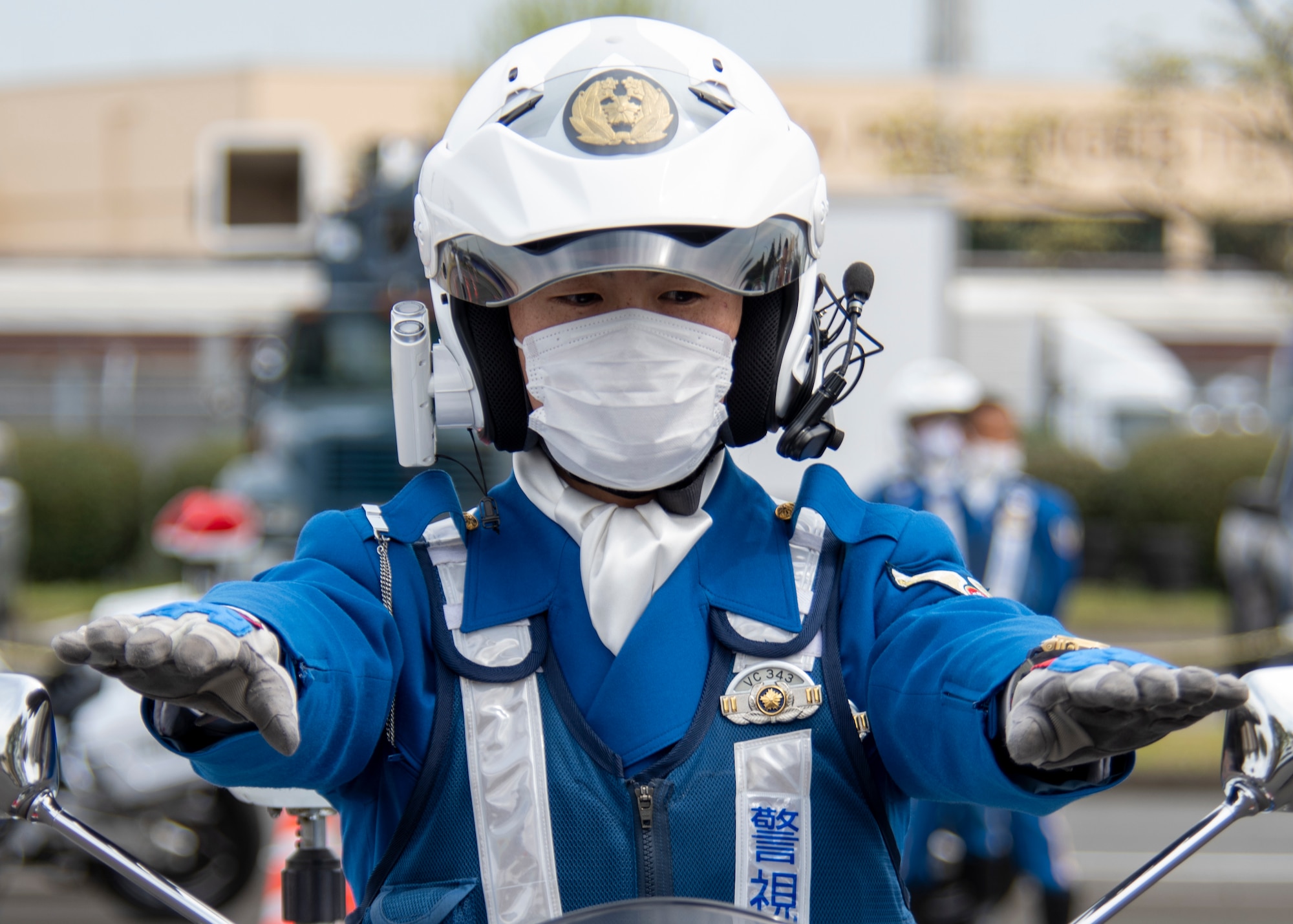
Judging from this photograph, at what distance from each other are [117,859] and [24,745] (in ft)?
0.49

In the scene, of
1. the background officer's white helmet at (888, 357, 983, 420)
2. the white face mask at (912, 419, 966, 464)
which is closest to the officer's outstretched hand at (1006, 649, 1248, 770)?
the white face mask at (912, 419, 966, 464)

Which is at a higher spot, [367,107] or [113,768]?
[367,107]

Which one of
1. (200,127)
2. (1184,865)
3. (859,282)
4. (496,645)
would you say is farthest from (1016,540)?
(200,127)

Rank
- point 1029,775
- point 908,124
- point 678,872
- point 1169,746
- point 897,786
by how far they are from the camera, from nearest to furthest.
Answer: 1. point 1029,775
2. point 678,872
3. point 897,786
4. point 1169,746
5. point 908,124

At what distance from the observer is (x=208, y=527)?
7641 mm

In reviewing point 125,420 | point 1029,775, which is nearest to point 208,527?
point 1029,775

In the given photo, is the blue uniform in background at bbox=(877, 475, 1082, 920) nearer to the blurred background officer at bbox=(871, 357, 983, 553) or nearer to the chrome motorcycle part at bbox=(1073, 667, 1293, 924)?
the blurred background officer at bbox=(871, 357, 983, 553)

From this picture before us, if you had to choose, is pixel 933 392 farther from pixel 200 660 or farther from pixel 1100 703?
pixel 200 660

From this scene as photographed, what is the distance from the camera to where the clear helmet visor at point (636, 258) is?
1697 millimetres

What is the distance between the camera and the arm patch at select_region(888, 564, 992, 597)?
70.2 inches

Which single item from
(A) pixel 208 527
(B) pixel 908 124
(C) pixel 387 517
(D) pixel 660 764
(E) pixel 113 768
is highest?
(B) pixel 908 124

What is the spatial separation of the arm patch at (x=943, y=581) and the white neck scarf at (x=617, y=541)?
0.23 metres

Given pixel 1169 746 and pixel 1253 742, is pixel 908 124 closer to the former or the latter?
pixel 1169 746

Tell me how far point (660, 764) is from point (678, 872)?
0.11m
